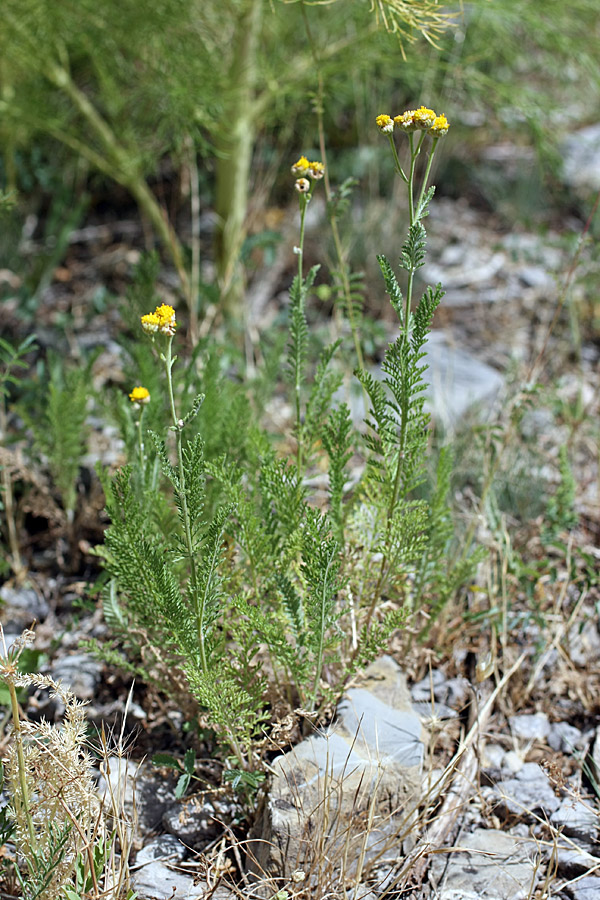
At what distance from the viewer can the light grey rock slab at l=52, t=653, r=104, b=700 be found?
5.67 feet

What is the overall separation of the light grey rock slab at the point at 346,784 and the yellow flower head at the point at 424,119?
937mm

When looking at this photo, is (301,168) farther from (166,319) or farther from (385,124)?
(166,319)

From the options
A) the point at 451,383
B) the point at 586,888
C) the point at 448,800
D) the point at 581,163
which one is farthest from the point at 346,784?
the point at 581,163

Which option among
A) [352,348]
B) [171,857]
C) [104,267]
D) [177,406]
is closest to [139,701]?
[171,857]

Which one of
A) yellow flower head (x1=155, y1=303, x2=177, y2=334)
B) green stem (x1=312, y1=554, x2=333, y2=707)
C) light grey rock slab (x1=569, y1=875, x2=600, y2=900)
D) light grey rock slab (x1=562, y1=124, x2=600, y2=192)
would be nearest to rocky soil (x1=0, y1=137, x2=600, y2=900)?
light grey rock slab (x1=569, y1=875, x2=600, y2=900)

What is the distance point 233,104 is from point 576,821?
255 cm

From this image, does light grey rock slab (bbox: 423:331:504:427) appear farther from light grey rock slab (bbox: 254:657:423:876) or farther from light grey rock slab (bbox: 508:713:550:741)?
light grey rock slab (bbox: 254:657:423:876)


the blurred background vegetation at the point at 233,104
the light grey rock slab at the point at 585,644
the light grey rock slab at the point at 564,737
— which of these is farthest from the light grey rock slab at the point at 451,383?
the light grey rock slab at the point at 564,737

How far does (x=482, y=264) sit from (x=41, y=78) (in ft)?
6.95

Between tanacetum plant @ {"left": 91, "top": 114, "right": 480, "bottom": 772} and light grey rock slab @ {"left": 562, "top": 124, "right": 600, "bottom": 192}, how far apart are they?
10.6 ft

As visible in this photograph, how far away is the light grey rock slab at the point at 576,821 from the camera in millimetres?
1488

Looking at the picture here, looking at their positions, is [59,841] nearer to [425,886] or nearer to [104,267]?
[425,886]

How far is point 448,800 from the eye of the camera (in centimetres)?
152

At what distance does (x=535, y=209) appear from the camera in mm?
4137
